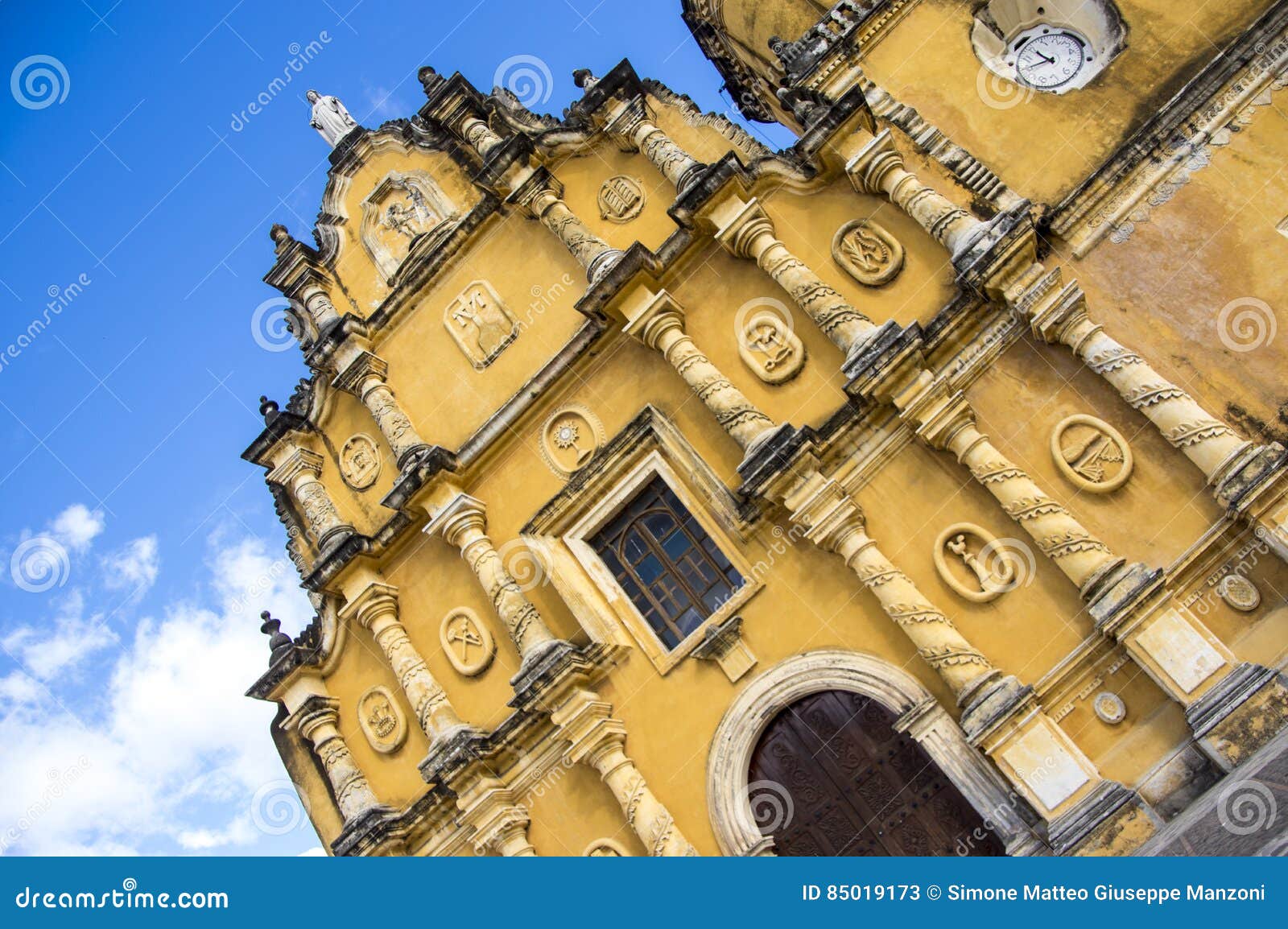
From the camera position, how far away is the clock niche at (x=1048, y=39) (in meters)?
10.2

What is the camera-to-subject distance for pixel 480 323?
12680mm

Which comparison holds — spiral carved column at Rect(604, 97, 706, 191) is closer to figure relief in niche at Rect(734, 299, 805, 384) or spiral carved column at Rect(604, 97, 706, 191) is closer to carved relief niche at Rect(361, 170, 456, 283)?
figure relief in niche at Rect(734, 299, 805, 384)

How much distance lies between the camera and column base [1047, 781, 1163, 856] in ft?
23.9

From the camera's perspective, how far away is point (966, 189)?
10125 millimetres

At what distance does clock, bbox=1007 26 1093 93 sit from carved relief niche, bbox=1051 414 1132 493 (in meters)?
3.63

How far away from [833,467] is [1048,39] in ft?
16.7

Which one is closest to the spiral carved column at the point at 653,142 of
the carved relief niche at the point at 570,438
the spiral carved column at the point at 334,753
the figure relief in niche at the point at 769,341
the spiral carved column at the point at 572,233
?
the spiral carved column at the point at 572,233

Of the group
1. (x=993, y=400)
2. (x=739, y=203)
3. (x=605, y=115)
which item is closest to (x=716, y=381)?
(x=739, y=203)

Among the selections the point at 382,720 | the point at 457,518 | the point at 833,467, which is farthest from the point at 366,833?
the point at 833,467

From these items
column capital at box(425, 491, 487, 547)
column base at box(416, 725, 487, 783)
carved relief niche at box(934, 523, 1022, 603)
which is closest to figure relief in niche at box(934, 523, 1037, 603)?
carved relief niche at box(934, 523, 1022, 603)

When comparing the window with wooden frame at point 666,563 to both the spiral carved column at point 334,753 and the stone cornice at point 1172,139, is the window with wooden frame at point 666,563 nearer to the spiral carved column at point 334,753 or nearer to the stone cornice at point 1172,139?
the spiral carved column at point 334,753
